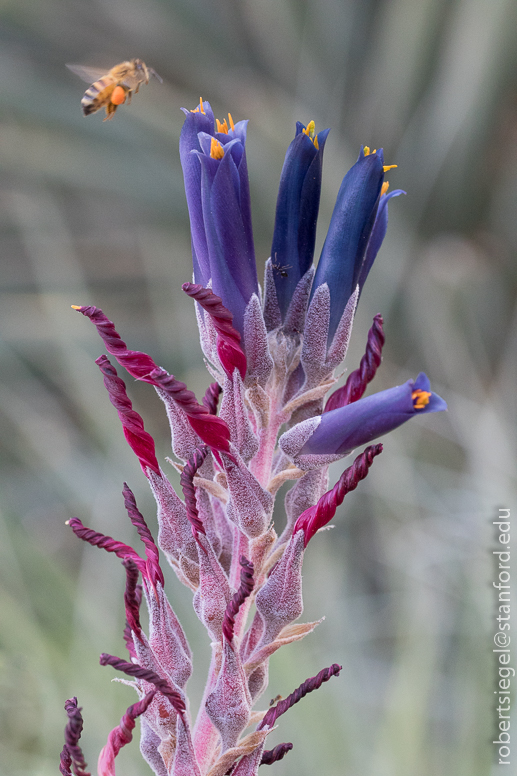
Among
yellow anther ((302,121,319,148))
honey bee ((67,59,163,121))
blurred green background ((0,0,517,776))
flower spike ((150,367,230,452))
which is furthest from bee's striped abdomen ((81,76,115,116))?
blurred green background ((0,0,517,776))

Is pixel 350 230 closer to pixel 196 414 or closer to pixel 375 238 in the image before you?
pixel 375 238

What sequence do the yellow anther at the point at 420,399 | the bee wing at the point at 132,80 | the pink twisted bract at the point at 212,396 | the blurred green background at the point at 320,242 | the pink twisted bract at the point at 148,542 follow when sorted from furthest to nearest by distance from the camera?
the blurred green background at the point at 320,242 < the bee wing at the point at 132,80 < the pink twisted bract at the point at 212,396 < the pink twisted bract at the point at 148,542 < the yellow anther at the point at 420,399

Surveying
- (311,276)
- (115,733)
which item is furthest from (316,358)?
(115,733)

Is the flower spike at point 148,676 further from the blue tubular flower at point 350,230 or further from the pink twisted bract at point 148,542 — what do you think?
the blue tubular flower at point 350,230

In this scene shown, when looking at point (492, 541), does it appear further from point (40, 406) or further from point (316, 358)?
point (40, 406)

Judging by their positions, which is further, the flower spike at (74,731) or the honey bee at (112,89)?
the honey bee at (112,89)

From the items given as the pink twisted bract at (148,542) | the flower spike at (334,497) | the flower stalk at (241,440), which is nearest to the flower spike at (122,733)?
the flower stalk at (241,440)

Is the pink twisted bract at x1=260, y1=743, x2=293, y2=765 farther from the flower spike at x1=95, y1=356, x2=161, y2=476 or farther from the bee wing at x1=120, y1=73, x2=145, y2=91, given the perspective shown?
the bee wing at x1=120, y1=73, x2=145, y2=91

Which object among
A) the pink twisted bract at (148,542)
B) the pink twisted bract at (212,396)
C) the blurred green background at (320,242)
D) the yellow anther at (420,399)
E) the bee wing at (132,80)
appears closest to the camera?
the yellow anther at (420,399)
